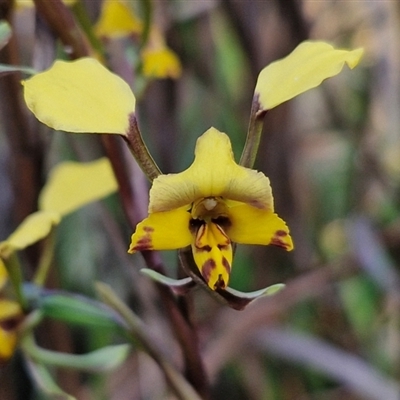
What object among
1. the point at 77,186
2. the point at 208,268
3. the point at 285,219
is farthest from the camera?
the point at 285,219

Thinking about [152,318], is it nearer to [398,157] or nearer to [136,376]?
[136,376]

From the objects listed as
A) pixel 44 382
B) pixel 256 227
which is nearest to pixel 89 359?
pixel 44 382

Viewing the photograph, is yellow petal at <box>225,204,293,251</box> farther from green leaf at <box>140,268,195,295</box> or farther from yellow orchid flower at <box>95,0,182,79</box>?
yellow orchid flower at <box>95,0,182,79</box>

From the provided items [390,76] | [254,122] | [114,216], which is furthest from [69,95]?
[390,76]

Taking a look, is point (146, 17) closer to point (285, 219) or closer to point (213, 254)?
point (213, 254)

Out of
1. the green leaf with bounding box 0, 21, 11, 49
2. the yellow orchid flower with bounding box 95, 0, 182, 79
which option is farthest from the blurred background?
the green leaf with bounding box 0, 21, 11, 49

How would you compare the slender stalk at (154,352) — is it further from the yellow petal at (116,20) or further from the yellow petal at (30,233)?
the yellow petal at (116,20)
